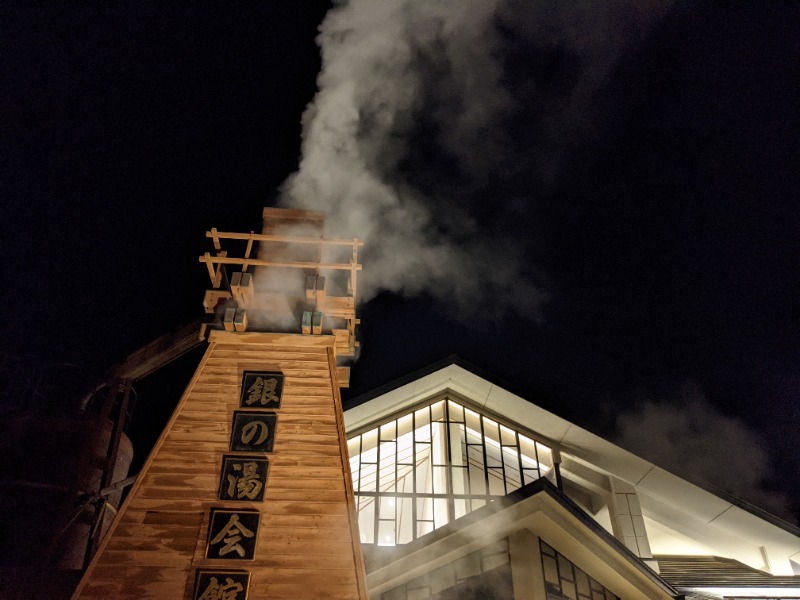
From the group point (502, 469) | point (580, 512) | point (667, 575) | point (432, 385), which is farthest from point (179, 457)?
point (667, 575)

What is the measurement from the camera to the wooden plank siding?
6.92 metres

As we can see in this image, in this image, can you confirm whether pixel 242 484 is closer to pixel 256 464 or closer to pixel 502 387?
pixel 256 464

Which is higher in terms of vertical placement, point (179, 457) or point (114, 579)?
point (179, 457)

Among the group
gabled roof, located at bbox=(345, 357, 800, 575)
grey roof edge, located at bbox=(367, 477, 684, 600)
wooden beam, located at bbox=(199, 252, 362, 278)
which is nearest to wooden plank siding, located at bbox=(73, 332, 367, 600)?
grey roof edge, located at bbox=(367, 477, 684, 600)

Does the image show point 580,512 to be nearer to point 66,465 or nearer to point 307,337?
point 307,337

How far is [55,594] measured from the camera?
34.4ft

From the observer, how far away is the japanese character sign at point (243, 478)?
7570 millimetres

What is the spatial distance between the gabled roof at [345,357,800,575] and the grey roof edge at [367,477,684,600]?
22.8 ft

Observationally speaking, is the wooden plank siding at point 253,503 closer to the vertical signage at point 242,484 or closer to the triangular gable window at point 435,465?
the vertical signage at point 242,484

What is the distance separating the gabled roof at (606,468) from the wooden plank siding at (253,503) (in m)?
A: 6.52

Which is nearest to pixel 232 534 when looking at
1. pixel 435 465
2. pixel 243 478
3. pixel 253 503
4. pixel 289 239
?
pixel 253 503

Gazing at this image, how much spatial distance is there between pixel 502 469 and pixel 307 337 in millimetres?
9039

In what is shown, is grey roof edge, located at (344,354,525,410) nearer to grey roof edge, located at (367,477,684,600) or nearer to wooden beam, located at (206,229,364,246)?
wooden beam, located at (206,229,364,246)

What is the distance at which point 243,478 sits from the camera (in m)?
7.71
